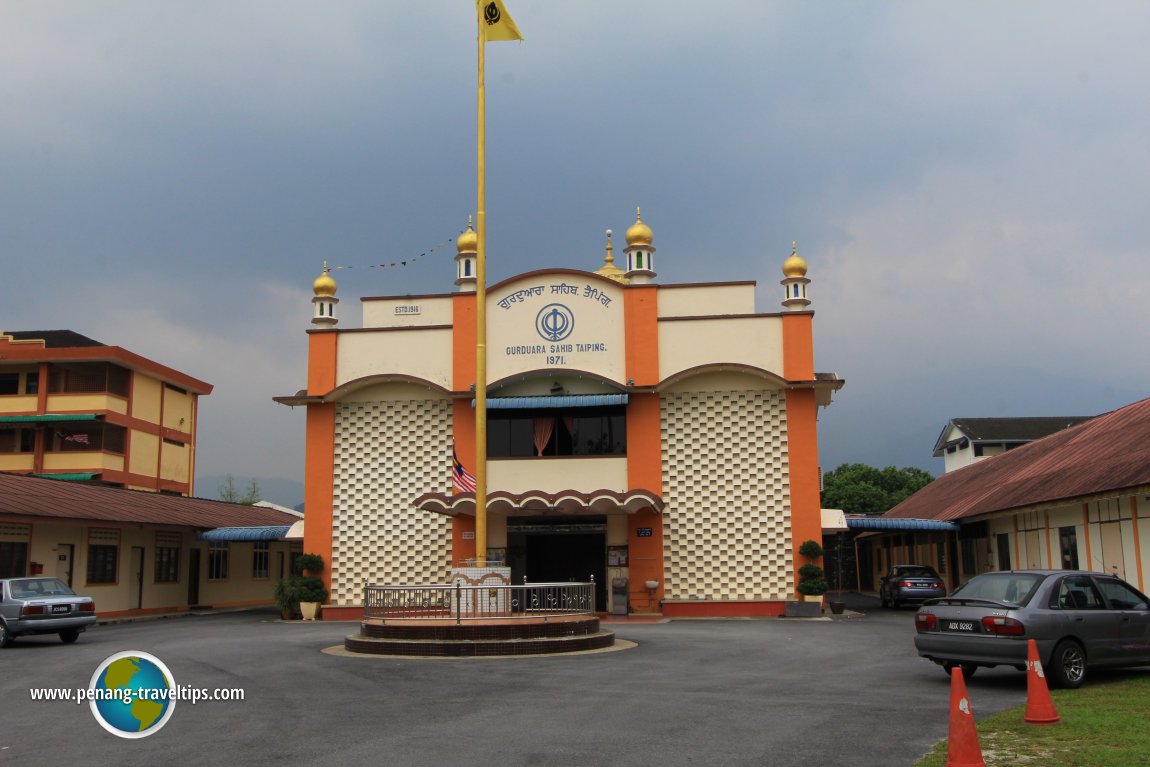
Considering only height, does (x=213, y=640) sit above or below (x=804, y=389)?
below

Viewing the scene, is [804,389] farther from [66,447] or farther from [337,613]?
[66,447]

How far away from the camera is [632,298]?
95.6 feet

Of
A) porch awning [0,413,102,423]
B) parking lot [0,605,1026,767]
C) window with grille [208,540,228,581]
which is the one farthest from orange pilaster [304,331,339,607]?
porch awning [0,413,102,423]

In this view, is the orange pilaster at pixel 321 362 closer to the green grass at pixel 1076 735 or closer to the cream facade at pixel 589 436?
the cream facade at pixel 589 436

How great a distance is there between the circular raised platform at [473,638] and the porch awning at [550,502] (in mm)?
8504

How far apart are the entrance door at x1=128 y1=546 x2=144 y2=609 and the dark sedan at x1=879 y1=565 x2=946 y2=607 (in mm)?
23695

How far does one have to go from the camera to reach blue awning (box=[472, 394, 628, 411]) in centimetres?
2808

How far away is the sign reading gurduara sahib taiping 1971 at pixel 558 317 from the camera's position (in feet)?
95.6

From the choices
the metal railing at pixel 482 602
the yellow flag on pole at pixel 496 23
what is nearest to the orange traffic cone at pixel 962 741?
the metal railing at pixel 482 602

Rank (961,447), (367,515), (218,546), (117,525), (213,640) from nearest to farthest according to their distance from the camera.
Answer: (213,640), (367,515), (117,525), (218,546), (961,447)

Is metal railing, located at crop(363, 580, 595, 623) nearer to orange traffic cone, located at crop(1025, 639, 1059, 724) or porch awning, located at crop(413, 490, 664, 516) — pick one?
porch awning, located at crop(413, 490, 664, 516)

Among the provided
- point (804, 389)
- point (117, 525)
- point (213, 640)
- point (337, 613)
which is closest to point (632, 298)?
point (804, 389)

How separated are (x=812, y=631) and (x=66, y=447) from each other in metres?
35.4

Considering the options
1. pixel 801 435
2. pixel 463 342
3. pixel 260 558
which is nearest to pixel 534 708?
pixel 801 435
